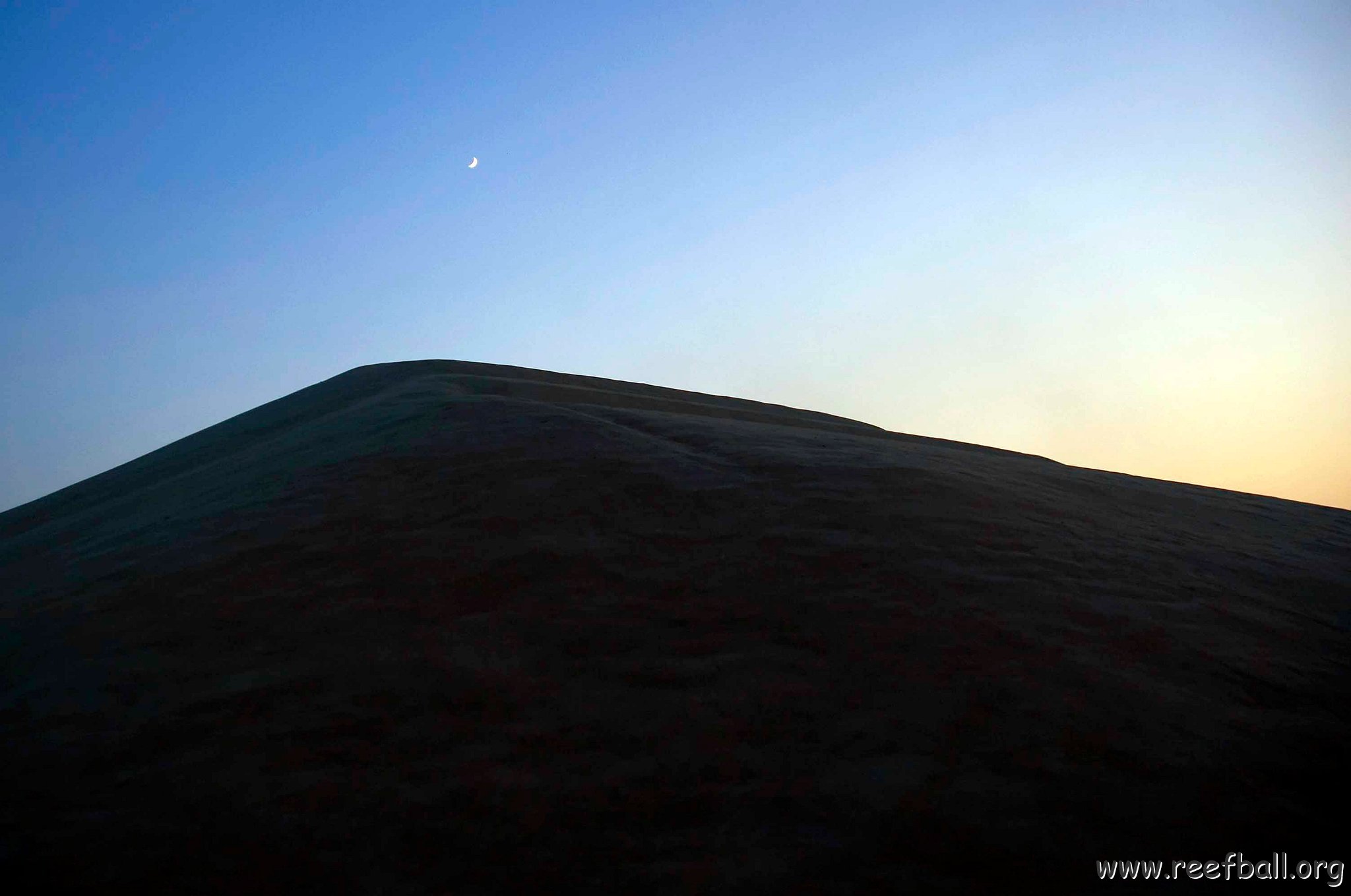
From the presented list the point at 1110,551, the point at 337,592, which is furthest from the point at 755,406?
the point at 337,592

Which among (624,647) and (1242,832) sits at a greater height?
(624,647)

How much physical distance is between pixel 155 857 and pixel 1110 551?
303cm

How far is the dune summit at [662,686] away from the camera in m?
1.55

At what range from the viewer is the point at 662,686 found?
2.07m

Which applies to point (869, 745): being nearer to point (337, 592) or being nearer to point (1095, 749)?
point (1095, 749)

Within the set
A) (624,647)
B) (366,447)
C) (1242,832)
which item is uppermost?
(366,447)

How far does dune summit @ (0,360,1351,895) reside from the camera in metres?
1.55

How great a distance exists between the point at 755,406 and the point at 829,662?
630 cm

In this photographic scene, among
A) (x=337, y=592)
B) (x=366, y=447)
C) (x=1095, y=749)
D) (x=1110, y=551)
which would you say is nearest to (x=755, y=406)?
(x=366, y=447)

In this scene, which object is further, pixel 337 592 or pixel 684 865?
pixel 337 592

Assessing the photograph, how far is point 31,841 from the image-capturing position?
5.38ft

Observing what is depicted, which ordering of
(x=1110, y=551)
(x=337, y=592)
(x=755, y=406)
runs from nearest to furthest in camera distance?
1. (x=337, y=592)
2. (x=1110, y=551)
3. (x=755, y=406)

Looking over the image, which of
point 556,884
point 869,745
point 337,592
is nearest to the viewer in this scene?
point 556,884

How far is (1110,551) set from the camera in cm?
323
